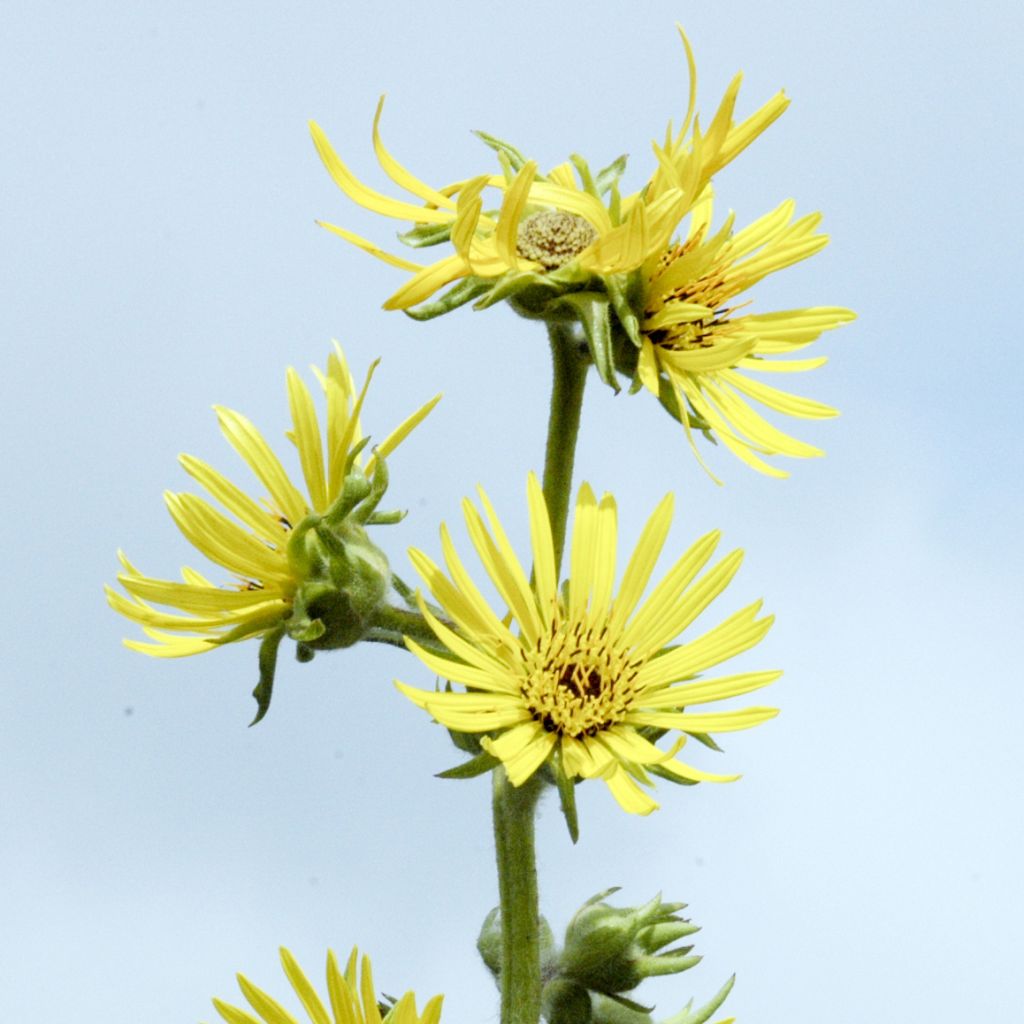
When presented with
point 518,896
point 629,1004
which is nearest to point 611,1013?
point 629,1004

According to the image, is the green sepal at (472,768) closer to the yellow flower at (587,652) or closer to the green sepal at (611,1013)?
the yellow flower at (587,652)

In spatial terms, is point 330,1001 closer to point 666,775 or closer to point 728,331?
point 666,775

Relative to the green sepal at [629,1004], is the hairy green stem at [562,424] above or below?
above

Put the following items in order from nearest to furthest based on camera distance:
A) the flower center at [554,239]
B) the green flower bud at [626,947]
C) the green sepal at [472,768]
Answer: the green sepal at [472,768]
the flower center at [554,239]
the green flower bud at [626,947]

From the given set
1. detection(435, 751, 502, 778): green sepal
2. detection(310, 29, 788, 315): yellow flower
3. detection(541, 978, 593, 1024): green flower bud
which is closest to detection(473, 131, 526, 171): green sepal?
detection(310, 29, 788, 315): yellow flower

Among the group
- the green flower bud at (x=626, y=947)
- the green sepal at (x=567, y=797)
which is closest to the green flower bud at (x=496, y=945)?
the green flower bud at (x=626, y=947)
